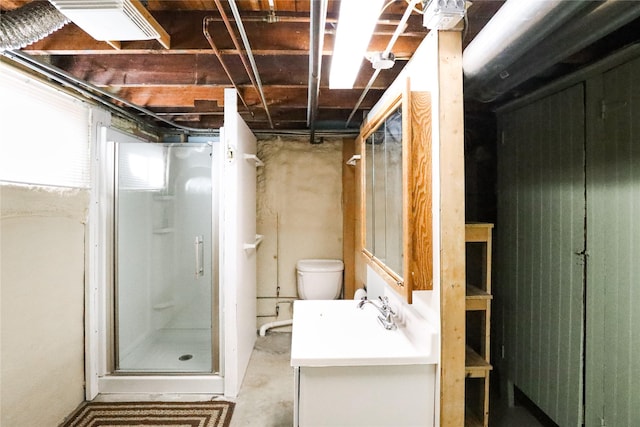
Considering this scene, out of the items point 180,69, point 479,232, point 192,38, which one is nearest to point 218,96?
point 180,69

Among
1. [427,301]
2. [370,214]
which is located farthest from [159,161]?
[427,301]

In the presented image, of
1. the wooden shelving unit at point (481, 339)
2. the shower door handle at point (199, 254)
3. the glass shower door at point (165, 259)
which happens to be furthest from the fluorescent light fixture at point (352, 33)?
the shower door handle at point (199, 254)

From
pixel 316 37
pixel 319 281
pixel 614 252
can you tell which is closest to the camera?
pixel 316 37

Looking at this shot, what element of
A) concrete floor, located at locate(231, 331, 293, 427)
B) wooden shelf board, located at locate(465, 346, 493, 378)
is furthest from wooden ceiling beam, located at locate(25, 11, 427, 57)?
concrete floor, located at locate(231, 331, 293, 427)

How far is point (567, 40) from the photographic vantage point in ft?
4.11

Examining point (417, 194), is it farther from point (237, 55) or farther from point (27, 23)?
point (27, 23)

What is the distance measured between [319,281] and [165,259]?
59.0 inches

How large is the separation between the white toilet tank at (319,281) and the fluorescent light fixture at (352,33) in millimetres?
2087

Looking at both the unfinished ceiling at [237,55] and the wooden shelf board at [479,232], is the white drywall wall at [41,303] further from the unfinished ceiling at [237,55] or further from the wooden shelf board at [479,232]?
the wooden shelf board at [479,232]

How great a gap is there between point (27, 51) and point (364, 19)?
186cm

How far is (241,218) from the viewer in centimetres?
259

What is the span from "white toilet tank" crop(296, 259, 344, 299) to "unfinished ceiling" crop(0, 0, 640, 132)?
4.80 feet

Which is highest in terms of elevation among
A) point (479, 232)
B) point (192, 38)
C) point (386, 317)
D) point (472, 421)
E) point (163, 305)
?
point (192, 38)

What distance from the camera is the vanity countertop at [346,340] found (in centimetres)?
141
